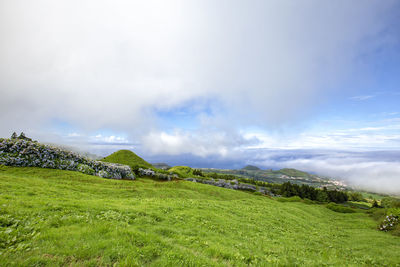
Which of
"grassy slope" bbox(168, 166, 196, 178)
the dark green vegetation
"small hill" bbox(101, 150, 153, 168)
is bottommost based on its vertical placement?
the dark green vegetation

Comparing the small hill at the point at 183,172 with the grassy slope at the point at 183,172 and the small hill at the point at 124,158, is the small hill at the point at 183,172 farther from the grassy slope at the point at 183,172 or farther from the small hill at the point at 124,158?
the small hill at the point at 124,158

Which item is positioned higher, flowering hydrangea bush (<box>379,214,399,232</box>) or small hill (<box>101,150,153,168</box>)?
small hill (<box>101,150,153,168</box>)

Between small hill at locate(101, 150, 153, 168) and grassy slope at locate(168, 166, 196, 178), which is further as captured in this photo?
small hill at locate(101, 150, 153, 168)

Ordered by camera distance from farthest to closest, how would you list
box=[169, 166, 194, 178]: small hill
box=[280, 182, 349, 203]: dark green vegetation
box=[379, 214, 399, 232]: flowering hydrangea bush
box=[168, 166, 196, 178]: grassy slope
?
box=[280, 182, 349, 203]: dark green vegetation, box=[168, 166, 196, 178]: grassy slope, box=[169, 166, 194, 178]: small hill, box=[379, 214, 399, 232]: flowering hydrangea bush

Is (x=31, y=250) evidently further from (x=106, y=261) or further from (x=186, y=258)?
(x=186, y=258)

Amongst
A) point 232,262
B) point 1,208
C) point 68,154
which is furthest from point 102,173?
point 232,262

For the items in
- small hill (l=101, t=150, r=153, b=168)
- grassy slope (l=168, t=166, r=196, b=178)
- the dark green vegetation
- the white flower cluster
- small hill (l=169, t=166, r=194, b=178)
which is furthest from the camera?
the dark green vegetation

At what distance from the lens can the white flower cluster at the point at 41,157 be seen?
132 ft

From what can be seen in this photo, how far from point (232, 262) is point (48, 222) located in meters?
11.3

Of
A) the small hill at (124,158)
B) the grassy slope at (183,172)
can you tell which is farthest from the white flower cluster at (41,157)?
the grassy slope at (183,172)

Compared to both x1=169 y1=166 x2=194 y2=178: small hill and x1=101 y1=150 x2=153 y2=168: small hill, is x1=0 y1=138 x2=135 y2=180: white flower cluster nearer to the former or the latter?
x1=101 y1=150 x2=153 y2=168: small hill

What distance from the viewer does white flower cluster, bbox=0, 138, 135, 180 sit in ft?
132

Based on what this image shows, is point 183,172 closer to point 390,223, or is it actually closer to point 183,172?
point 183,172

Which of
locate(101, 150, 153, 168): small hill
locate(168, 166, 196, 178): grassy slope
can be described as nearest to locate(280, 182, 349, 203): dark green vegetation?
locate(168, 166, 196, 178): grassy slope
